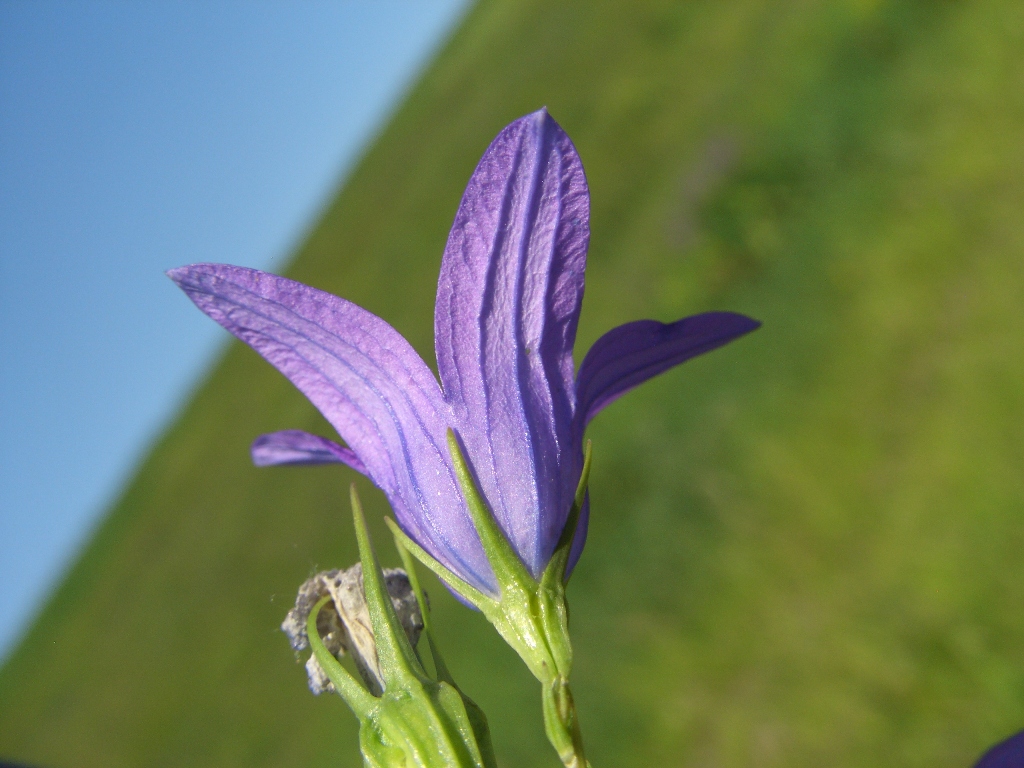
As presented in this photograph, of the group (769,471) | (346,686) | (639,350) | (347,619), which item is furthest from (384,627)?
(769,471)

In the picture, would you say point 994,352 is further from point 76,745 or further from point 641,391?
point 76,745

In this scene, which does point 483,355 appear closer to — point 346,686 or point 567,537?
point 567,537

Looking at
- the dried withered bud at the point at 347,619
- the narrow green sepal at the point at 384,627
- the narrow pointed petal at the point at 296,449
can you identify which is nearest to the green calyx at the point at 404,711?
the narrow green sepal at the point at 384,627

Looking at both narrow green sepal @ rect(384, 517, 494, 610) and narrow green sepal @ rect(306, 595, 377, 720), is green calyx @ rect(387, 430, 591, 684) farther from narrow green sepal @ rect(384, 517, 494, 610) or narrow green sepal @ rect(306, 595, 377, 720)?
narrow green sepal @ rect(306, 595, 377, 720)

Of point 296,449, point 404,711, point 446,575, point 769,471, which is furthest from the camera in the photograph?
point 769,471

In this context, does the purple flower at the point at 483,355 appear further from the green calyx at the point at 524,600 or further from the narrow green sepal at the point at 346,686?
the narrow green sepal at the point at 346,686

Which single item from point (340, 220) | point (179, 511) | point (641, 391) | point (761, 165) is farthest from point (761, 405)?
point (340, 220)
